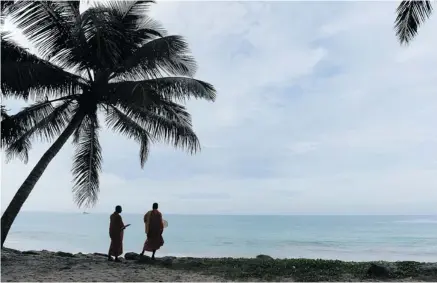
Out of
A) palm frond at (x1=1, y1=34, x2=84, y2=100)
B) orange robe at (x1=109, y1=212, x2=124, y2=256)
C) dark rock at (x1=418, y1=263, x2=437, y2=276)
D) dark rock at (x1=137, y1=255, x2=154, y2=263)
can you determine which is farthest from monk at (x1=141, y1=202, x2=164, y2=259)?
dark rock at (x1=418, y1=263, x2=437, y2=276)

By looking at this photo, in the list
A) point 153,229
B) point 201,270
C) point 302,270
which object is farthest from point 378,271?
point 153,229

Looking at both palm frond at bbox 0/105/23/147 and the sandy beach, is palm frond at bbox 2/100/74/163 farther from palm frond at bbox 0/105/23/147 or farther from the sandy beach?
the sandy beach

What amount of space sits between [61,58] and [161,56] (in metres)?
2.73

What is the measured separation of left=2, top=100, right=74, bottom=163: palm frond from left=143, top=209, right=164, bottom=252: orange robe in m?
3.81

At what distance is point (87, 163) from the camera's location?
1419 centimetres

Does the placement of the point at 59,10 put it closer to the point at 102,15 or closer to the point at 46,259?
the point at 102,15

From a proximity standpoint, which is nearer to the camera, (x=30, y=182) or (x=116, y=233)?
(x=30, y=182)

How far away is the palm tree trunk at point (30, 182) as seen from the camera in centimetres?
1143

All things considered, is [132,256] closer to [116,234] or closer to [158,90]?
[116,234]

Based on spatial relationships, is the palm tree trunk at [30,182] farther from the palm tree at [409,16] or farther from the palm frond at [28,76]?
the palm tree at [409,16]

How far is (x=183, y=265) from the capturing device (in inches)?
464

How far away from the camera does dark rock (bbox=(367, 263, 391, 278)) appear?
1021 centimetres

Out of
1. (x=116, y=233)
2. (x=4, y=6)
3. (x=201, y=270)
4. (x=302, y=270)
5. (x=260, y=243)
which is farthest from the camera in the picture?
(x=260, y=243)

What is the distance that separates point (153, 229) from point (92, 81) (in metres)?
4.38
